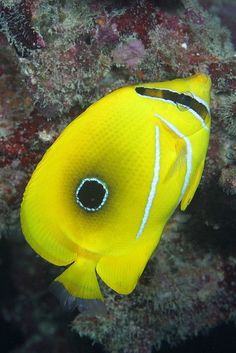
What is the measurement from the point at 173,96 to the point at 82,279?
766 mm

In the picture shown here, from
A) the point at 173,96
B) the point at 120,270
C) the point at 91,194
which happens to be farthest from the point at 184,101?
the point at 120,270

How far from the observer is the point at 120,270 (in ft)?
5.17

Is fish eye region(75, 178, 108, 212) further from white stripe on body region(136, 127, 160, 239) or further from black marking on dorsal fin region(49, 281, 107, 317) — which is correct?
black marking on dorsal fin region(49, 281, 107, 317)

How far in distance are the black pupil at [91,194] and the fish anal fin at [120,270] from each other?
0.23 metres

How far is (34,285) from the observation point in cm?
463

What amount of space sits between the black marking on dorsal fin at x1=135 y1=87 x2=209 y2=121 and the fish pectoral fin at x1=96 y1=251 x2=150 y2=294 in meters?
0.60

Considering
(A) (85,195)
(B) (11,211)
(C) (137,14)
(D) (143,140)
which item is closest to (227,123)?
(C) (137,14)

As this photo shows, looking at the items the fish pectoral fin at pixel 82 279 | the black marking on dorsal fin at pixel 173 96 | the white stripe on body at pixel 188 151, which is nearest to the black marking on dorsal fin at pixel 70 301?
the fish pectoral fin at pixel 82 279

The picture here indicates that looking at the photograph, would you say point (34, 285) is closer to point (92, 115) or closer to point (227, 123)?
point (227, 123)

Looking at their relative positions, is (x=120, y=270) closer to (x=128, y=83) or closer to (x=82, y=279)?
(x=82, y=279)

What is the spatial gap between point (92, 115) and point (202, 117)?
43 cm

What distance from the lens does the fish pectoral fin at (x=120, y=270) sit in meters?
1.57

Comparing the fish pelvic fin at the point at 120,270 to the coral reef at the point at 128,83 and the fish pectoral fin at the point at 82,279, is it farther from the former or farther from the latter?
the coral reef at the point at 128,83

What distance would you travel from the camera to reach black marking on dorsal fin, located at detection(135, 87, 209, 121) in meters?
1.51
